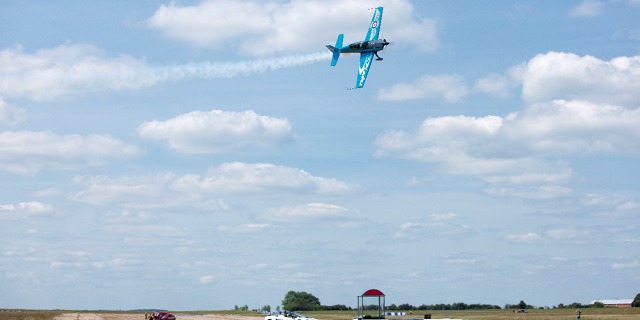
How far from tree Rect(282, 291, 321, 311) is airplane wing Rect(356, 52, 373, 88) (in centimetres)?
10976

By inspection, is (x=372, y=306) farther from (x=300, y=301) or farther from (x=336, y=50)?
(x=300, y=301)

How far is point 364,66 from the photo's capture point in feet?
247

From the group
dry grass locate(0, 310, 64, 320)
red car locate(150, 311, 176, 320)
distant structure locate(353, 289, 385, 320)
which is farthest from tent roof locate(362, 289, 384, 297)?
dry grass locate(0, 310, 64, 320)

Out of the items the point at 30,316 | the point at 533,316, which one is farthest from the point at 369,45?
the point at 30,316

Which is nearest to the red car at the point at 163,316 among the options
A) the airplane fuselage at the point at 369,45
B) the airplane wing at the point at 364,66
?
the airplane wing at the point at 364,66

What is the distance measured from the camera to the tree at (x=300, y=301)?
7106 inches

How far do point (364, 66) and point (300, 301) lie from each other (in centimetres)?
11885

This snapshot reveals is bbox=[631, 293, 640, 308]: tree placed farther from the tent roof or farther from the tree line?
the tent roof

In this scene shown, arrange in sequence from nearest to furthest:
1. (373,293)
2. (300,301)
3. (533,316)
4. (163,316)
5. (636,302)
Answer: (373,293), (163,316), (533,316), (636,302), (300,301)

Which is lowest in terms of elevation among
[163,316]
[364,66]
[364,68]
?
[163,316]

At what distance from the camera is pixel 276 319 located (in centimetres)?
6203

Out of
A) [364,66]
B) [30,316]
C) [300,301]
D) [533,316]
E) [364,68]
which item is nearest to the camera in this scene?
[364,66]

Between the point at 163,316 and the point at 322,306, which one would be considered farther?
the point at 322,306

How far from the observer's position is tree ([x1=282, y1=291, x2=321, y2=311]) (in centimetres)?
18050
